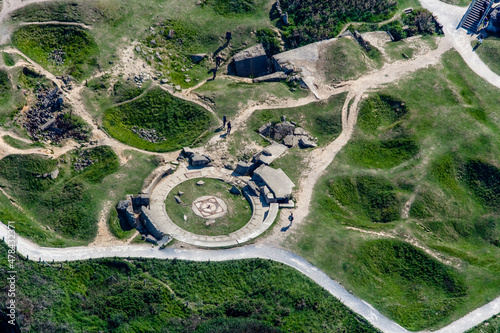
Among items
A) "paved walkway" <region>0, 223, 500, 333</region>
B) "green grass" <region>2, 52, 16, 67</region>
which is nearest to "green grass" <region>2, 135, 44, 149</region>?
"green grass" <region>2, 52, 16, 67</region>

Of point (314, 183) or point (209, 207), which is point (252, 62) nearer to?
point (314, 183)

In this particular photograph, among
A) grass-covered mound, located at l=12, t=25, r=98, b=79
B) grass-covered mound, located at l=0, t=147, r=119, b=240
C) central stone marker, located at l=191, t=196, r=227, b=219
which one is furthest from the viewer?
grass-covered mound, located at l=12, t=25, r=98, b=79

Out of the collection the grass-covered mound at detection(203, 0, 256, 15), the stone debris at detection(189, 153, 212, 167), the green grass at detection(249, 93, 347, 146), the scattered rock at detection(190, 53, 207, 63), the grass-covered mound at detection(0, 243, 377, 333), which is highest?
the grass-covered mound at detection(203, 0, 256, 15)

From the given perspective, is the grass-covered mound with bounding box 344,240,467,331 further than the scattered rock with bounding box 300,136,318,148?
No

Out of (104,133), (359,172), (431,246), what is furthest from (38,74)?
(431,246)

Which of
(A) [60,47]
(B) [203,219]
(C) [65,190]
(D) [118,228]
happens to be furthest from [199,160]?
(A) [60,47]

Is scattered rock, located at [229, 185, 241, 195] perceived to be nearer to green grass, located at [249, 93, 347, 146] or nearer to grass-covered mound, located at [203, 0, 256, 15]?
green grass, located at [249, 93, 347, 146]

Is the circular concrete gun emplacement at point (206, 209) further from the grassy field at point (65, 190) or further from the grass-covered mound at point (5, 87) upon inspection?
the grass-covered mound at point (5, 87)
